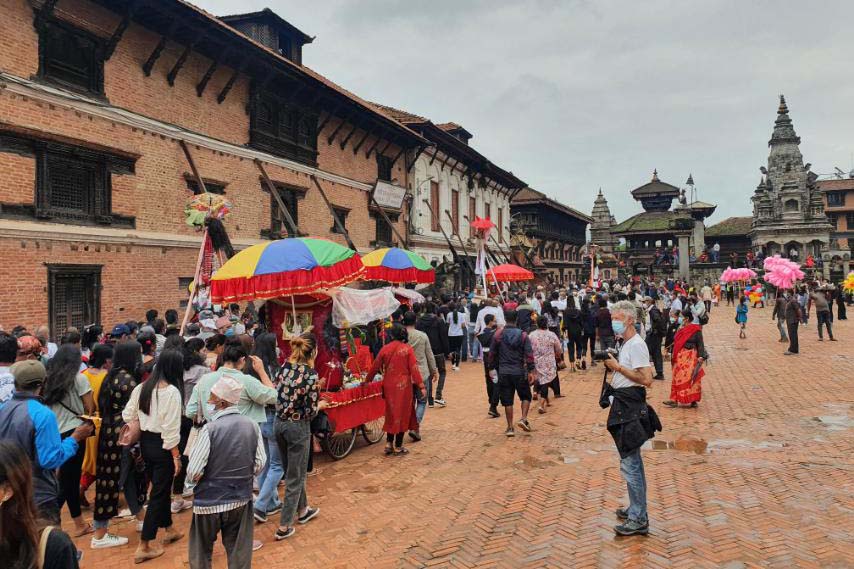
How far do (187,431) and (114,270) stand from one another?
23.3ft

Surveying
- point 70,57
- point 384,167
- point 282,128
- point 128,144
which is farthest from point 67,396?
point 384,167

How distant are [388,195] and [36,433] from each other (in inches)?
788

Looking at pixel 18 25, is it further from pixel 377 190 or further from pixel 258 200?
pixel 377 190

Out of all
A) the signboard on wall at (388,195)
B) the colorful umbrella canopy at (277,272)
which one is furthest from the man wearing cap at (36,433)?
the signboard on wall at (388,195)

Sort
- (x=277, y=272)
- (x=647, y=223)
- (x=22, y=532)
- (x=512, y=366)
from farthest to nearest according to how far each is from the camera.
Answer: (x=647, y=223), (x=512, y=366), (x=277, y=272), (x=22, y=532)

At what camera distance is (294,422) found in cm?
530

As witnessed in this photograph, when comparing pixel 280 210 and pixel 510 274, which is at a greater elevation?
pixel 280 210

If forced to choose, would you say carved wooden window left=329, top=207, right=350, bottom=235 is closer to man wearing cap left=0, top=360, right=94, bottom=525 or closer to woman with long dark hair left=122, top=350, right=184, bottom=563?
woman with long dark hair left=122, top=350, right=184, bottom=563

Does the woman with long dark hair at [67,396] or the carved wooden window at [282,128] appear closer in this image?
the woman with long dark hair at [67,396]

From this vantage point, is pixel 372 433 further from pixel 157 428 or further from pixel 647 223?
pixel 647 223

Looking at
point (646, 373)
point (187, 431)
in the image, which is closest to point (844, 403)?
point (646, 373)

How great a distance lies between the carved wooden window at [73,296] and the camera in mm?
10656

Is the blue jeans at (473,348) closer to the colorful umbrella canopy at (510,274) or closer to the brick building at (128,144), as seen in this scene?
the colorful umbrella canopy at (510,274)

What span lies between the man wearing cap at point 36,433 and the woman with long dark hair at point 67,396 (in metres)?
1.16
